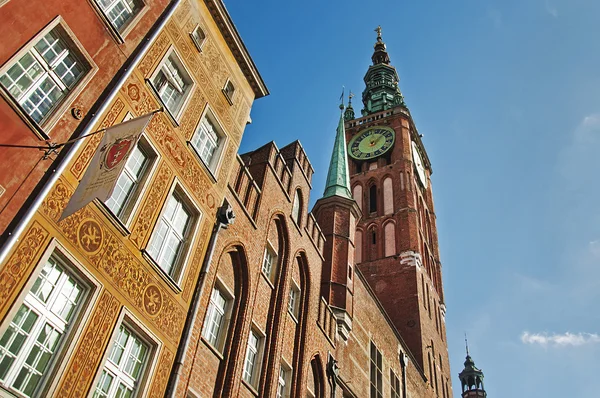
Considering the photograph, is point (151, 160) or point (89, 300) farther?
point (151, 160)

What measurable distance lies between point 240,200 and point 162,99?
3.44 m

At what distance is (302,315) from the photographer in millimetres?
15945

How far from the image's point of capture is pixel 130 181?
9844mm

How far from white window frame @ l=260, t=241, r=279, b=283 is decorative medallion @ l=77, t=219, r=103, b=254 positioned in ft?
20.5

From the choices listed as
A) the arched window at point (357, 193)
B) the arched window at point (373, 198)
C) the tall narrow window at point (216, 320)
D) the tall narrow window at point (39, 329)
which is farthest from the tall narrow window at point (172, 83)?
the arched window at point (357, 193)

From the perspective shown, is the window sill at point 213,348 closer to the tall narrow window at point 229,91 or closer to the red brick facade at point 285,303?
the red brick facade at point 285,303

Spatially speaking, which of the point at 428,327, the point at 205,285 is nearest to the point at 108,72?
the point at 205,285

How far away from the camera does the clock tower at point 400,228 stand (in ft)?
109

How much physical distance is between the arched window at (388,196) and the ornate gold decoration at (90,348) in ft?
111

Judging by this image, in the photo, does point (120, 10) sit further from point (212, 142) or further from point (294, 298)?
point (294, 298)

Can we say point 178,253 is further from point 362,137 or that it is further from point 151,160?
point 362,137

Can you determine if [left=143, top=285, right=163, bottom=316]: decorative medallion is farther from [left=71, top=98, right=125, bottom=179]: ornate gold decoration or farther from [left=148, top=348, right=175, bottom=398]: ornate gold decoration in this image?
[left=71, top=98, right=125, bottom=179]: ornate gold decoration

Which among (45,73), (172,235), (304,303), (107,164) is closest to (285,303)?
(304,303)

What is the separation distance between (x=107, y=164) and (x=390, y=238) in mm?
32523
